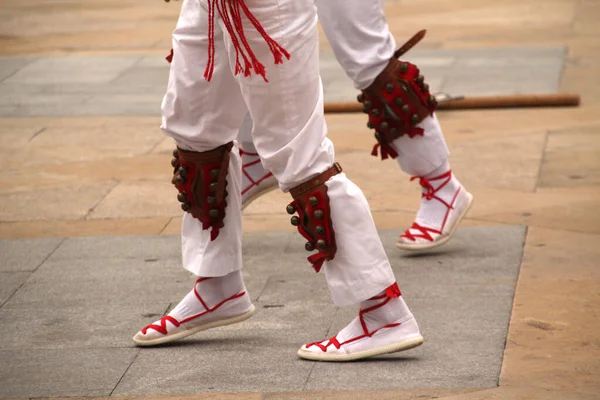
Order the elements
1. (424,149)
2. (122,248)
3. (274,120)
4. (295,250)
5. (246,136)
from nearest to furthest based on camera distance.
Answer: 1. (274,120)
2. (424,149)
3. (295,250)
4. (122,248)
5. (246,136)

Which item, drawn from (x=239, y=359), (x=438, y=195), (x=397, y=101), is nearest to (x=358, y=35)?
(x=397, y=101)

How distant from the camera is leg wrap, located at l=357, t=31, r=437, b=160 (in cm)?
443

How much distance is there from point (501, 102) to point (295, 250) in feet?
8.65

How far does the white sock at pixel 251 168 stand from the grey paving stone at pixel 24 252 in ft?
2.42

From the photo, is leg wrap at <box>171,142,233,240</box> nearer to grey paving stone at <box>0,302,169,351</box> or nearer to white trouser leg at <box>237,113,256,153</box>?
grey paving stone at <box>0,302,169,351</box>

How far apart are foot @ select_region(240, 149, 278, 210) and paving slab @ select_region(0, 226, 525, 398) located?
178 mm

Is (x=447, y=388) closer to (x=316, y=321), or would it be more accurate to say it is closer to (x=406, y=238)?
(x=316, y=321)

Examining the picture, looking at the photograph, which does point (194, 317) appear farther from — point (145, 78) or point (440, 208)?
point (145, 78)

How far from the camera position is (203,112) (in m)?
3.51

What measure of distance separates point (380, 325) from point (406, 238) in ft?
3.49

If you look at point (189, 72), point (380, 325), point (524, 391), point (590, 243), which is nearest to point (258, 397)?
point (380, 325)

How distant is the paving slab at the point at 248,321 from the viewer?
134 inches

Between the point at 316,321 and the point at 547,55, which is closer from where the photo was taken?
the point at 316,321

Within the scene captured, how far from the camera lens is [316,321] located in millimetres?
3881
